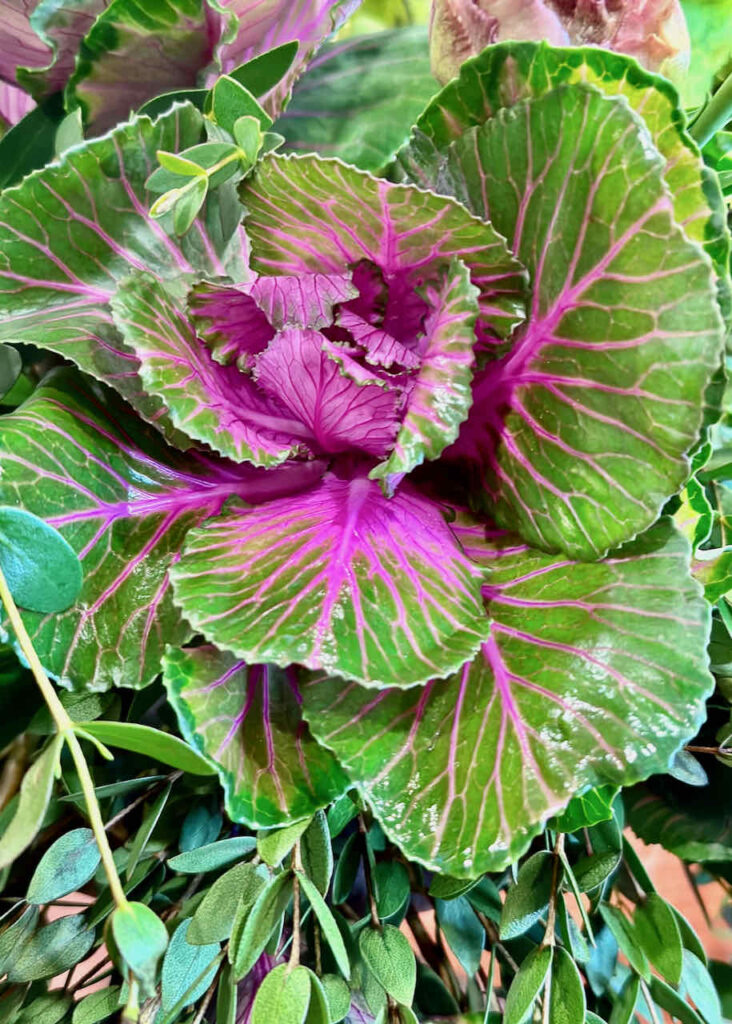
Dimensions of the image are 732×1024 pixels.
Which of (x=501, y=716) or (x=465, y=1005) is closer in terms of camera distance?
(x=501, y=716)

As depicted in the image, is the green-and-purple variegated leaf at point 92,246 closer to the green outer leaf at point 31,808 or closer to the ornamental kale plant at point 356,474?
the ornamental kale plant at point 356,474

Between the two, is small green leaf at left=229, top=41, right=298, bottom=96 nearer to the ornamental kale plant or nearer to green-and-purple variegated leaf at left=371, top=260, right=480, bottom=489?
the ornamental kale plant

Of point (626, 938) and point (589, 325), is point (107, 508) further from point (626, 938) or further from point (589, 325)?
point (626, 938)

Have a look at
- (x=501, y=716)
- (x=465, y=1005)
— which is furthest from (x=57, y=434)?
(x=465, y=1005)

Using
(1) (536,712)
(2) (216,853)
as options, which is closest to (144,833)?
(2) (216,853)

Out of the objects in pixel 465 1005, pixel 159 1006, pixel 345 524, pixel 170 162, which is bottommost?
pixel 465 1005

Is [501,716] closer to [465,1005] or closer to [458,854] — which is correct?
[458,854]

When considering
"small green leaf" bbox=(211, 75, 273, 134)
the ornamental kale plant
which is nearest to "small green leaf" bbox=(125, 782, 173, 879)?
the ornamental kale plant

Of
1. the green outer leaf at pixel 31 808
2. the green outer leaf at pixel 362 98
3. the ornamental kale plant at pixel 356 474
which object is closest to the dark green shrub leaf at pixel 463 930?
the ornamental kale plant at pixel 356 474
